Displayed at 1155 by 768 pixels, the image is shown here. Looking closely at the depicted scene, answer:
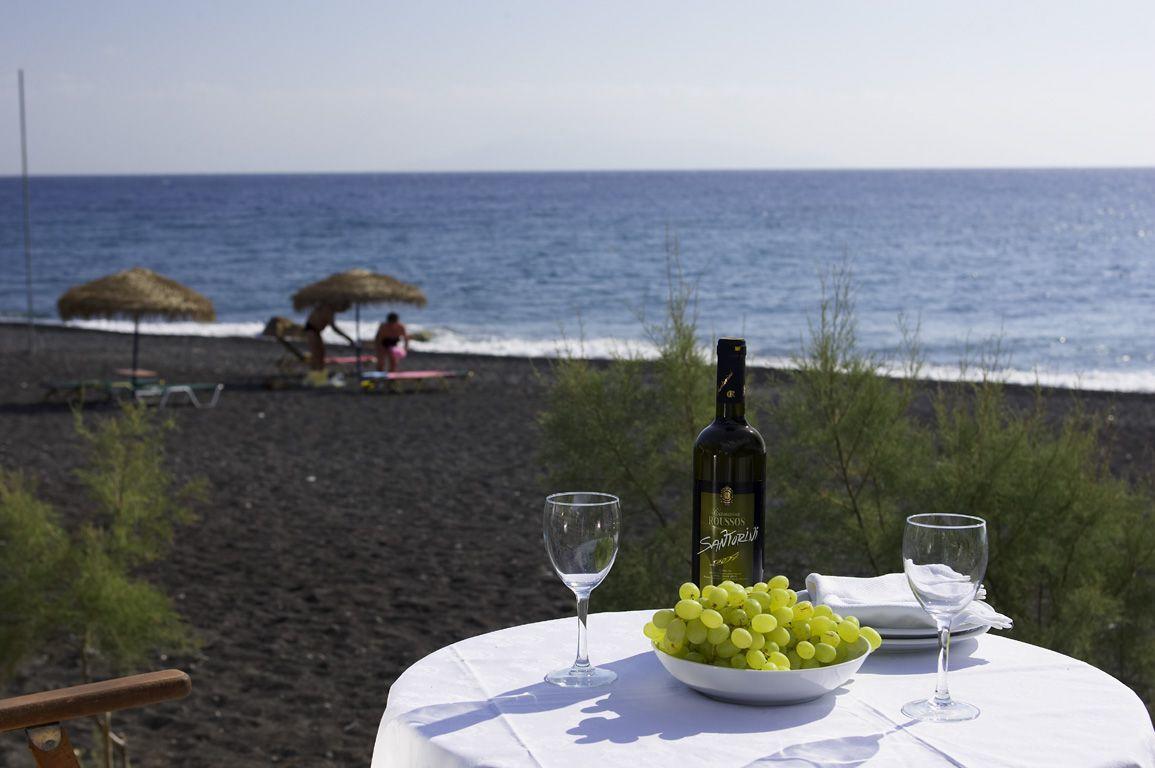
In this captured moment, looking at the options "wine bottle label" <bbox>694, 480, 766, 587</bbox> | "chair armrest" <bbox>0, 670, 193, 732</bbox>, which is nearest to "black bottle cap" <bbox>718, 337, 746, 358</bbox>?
"wine bottle label" <bbox>694, 480, 766, 587</bbox>

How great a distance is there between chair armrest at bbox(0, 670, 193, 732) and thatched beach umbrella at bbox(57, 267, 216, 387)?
1335 cm

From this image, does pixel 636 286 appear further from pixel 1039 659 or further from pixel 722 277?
pixel 1039 659

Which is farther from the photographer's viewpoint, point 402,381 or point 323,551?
point 402,381

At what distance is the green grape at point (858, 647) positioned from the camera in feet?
5.53

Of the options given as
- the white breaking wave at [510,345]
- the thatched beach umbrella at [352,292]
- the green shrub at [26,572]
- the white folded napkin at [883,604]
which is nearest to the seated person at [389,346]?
the thatched beach umbrella at [352,292]

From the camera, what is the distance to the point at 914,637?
6.30 ft

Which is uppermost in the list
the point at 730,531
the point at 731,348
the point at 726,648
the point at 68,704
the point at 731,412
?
the point at 731,348

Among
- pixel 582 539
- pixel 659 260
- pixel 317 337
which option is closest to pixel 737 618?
pixel 582 539

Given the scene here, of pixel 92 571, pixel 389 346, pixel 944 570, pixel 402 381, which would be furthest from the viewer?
pixel 389 346

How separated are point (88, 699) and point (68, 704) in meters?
0.03

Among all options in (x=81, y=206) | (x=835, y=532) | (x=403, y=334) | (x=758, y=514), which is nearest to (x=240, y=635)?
(x=835, y=532)

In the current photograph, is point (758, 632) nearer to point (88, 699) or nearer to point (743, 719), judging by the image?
point (743, 719)

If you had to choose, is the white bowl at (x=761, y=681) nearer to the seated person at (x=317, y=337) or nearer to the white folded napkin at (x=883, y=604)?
the white folded napkin at (x=883, y=604)

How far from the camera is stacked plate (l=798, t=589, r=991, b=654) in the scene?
1917 mm
